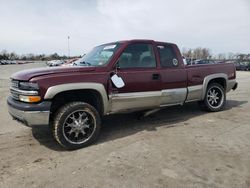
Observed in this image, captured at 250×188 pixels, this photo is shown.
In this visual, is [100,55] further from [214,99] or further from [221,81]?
[221,81]

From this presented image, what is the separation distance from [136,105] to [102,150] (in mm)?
1235

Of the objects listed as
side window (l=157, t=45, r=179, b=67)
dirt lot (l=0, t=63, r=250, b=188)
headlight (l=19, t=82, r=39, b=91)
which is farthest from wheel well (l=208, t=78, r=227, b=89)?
headlight (l=19, t=82, r=39, b=91)

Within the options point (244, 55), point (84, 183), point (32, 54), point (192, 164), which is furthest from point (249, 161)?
point (32, 54)

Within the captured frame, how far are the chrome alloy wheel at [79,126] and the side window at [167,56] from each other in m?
2.01

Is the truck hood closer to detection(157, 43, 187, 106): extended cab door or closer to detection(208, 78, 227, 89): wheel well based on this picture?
detection(157, 43, 187, 106): extended cab door

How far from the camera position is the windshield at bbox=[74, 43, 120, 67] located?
497 cm

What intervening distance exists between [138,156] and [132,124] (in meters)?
1.82

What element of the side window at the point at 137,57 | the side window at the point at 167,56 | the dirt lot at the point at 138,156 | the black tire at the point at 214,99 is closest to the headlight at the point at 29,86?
the dirt lot at the point at 138,156

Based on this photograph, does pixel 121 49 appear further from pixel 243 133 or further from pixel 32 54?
pixel 32 54

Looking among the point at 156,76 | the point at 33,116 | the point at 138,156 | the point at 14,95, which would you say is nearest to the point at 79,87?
the point at 33,116

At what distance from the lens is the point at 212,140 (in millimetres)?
4734

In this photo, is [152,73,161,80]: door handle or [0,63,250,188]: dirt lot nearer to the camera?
[0,63,250,188]: dirt lot

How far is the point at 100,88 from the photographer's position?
457 centimetres

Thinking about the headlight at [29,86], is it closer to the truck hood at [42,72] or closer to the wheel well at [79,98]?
the truck hood at [42,72]
